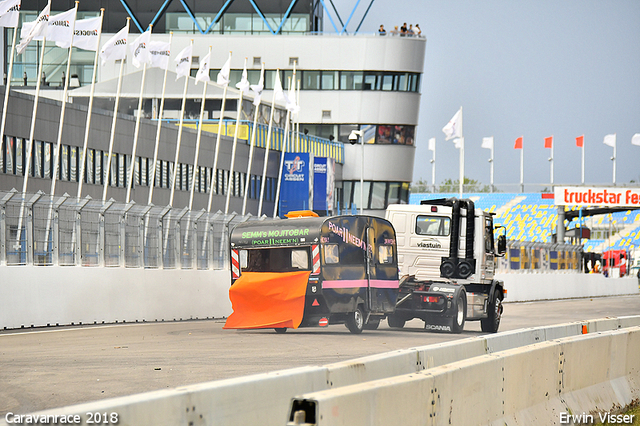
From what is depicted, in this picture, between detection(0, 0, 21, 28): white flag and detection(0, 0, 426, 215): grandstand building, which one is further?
detection(0, 0, 426, 215): grandstand building

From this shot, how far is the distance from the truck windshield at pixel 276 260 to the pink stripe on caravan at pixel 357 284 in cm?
56

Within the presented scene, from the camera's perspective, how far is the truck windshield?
66.4ft

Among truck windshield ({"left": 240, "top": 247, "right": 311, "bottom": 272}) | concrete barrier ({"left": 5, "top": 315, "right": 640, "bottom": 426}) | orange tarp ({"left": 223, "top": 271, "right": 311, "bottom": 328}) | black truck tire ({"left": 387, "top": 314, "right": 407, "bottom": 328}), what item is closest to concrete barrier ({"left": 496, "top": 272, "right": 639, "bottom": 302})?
black truck tire ({"left": 387, "top": 314, "right": 407, "bottom": 328})

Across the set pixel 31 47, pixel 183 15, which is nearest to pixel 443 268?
pixel 183 15

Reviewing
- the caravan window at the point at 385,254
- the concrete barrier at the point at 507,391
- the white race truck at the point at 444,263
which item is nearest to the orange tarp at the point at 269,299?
the caravan window at the point at 385,254

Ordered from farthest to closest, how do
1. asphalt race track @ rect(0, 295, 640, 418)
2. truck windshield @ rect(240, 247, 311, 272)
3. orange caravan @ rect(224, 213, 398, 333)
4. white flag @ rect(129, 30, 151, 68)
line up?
white flag @ rect(129, 30, 151, 68)
truck windshield @ rect(240, 247, 311, 272)
orange caravan @ rect(224, 213, 398, 333)
asphalt race track @ rect(0, 295, 640, 418)

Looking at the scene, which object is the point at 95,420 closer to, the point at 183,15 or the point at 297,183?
the point at 297,183

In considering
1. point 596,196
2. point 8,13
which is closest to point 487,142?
point 596,196

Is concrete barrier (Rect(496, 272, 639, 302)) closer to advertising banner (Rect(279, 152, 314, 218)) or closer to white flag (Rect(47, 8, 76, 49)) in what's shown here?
white flag (Rect(47, 8, 76, 49))

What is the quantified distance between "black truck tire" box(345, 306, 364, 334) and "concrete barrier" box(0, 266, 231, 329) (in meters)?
5.50

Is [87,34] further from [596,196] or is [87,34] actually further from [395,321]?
[596,196]

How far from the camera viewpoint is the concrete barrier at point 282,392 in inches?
194

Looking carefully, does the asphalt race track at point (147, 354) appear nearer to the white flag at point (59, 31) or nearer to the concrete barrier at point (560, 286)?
the white flag at point (59, 31)

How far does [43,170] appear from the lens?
4509 centimetres
